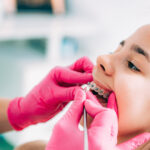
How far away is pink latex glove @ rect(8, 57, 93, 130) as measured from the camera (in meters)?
1.18

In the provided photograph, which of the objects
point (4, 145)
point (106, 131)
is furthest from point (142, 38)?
point (4, 145)

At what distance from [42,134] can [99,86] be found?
31.3 inches

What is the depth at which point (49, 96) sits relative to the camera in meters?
1.22

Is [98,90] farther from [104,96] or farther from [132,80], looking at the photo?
[132,80]

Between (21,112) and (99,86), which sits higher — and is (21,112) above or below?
below

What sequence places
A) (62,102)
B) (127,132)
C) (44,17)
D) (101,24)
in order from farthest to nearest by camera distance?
1. (44,17)
2. (101,24)
3. (62,102)
4. (127,132)

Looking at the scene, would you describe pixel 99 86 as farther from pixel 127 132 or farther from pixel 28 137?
pixel 28 137

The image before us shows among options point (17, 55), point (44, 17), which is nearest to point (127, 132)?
point (17, 55)

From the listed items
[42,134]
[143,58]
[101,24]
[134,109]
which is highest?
[143,58]

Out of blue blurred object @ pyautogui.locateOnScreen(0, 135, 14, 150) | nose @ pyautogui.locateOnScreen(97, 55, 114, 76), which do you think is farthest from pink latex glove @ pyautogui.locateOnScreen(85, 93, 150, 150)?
blue blurred object @ pyautogui.locateOnScreen(0, 135, 14, 150)

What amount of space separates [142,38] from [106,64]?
17 centimetres

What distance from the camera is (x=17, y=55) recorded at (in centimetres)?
Answer: 268

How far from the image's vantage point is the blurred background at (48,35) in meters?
1.79

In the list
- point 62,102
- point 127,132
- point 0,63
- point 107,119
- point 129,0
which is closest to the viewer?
point 107,119
